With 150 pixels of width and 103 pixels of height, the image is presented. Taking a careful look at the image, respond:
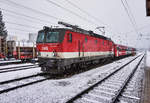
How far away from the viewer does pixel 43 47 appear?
9.37 metres

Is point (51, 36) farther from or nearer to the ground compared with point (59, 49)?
farther from the ground

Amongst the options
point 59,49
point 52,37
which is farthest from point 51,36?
point 59,49

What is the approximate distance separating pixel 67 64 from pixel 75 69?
7.56ft

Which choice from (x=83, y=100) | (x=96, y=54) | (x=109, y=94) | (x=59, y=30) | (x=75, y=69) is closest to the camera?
(x=83, y=100)

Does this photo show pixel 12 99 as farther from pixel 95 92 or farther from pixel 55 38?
pixel 55 38

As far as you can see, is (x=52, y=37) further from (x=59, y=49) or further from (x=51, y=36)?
(x=59, y=49)

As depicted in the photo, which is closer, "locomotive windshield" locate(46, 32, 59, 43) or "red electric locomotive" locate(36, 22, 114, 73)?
"red electric locomotive" locate(36, 22, 114, 73)

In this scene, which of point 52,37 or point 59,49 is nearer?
point 59,49

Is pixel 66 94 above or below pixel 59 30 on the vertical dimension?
below

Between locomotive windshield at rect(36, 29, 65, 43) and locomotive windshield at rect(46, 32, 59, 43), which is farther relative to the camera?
locomotive windshield at rect(46, 32, 59, 43)

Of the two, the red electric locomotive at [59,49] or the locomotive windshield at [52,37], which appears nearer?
the red electric locomotive at [59,49]

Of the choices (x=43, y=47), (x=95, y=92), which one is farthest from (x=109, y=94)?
(x=43, y=47)

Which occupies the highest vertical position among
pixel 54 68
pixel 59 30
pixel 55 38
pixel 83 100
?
pixel 59 30

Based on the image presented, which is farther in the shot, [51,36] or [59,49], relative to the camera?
[51,36]
